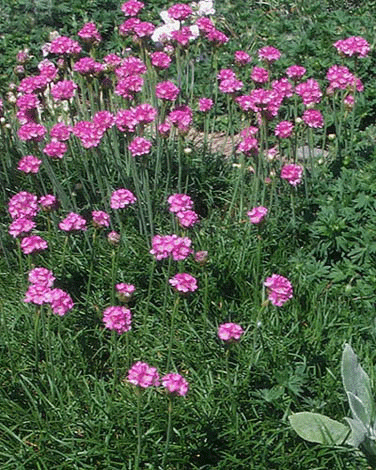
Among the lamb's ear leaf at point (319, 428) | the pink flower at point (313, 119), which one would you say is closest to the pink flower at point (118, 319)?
the lamb's ear leaf at point (319, 428)

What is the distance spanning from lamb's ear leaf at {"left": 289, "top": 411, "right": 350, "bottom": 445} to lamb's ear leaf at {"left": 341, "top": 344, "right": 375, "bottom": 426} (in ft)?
0.29

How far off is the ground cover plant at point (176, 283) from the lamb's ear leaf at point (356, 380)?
127 mm

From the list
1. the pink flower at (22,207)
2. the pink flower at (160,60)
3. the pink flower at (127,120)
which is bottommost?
the pink flower at (22,207)

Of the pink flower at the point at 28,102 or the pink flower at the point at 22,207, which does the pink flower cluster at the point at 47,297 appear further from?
the pink flower at the point at 28,102

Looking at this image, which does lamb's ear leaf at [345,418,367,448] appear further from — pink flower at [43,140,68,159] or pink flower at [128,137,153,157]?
pink flower at [43,140,68,159]

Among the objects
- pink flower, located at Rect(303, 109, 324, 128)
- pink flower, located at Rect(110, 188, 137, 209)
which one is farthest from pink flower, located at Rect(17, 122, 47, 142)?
pink flower, located at Rect(303, 109, 324, 128)

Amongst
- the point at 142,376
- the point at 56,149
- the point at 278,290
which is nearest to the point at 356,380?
the point at 278,290

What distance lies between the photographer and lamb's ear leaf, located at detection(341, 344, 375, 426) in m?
2.69

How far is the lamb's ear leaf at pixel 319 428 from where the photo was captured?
263 cm

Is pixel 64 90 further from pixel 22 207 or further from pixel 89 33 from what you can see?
pixel 22 207

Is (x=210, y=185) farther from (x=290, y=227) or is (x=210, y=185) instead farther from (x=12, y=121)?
(x=12, y=121)

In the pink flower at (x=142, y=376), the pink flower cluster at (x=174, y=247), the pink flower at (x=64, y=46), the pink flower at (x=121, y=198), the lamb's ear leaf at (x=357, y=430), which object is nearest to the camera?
the pink flower at (x=142, y=376)

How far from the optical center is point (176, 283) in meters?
2.66

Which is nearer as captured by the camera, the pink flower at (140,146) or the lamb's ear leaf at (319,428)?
the lamb's ear leaf at (319,428)
